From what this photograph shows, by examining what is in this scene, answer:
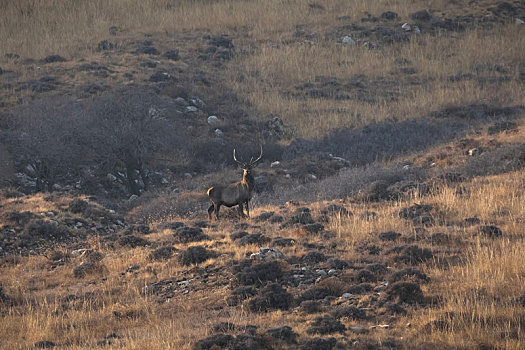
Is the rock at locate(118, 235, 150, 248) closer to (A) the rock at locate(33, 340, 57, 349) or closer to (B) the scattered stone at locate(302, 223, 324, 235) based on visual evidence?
(B) the scattered stone at locate(302, 223, 324, 235)

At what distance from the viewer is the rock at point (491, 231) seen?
11305 millimetres

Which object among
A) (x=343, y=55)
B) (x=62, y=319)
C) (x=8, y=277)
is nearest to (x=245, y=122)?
(x=343, y=55)

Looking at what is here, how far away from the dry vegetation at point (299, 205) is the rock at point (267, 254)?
0.70ft

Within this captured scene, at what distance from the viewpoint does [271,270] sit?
1008cm

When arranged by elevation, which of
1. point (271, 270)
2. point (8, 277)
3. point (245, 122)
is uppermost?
point (271, 270)

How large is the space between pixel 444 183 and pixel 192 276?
8157mm

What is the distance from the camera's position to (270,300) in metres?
8.86

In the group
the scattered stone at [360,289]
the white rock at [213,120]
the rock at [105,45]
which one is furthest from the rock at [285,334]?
the rock at [105,45]

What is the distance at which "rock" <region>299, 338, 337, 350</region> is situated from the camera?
7.08m

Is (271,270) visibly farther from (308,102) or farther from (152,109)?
(308,102)

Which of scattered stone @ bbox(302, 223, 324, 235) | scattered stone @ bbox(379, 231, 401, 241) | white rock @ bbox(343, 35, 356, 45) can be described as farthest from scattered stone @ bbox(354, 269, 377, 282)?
white rock @ bbox(343, 35, 356, 45)

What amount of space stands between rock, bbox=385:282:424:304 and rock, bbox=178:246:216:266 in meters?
3.88

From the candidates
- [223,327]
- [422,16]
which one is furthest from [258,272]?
[422,16]

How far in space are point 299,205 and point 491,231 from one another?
599 centimetres
